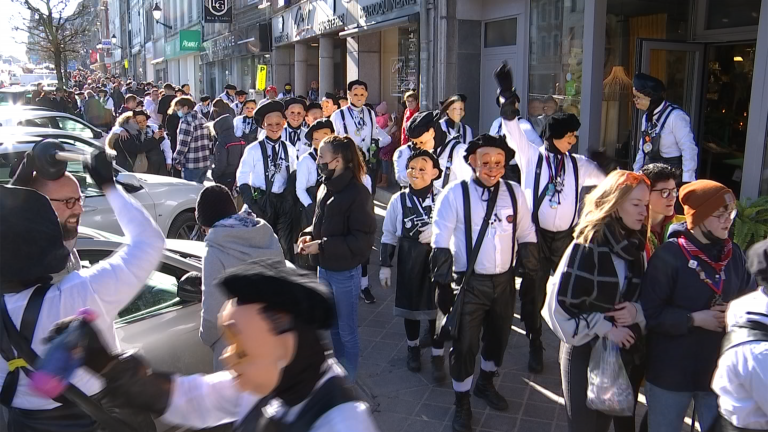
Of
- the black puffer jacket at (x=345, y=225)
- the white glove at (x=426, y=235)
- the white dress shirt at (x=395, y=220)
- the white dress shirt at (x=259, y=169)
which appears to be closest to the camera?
the black puffer jacket at (x=345, y=225)

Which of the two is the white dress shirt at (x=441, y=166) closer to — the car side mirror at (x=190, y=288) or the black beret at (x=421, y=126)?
the black beret at (x=421, y=126)

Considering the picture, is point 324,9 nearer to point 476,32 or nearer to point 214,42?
point 476,32

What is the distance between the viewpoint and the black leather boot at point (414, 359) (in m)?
5.03

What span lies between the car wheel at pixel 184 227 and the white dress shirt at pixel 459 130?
310cm

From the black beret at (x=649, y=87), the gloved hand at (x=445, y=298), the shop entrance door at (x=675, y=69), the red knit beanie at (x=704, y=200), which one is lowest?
the gloved hand at (x=445, y=298)

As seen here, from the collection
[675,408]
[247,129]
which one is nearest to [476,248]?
[675,408]

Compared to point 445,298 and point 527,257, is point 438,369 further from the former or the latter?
point 527,257

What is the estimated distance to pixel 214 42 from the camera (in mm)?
28969

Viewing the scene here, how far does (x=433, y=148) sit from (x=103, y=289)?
4448 millimetres

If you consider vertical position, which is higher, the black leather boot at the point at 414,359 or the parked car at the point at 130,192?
the parked car at the point at 130,192

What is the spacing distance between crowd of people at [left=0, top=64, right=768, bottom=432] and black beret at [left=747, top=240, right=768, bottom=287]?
0.04ft

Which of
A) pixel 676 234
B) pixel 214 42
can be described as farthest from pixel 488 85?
pixel 214 42

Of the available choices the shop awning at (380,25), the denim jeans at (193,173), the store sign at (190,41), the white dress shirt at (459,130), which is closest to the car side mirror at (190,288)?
the white dress shirt at (459,130)

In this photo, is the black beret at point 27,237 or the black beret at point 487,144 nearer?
the black beret at point 27,237
